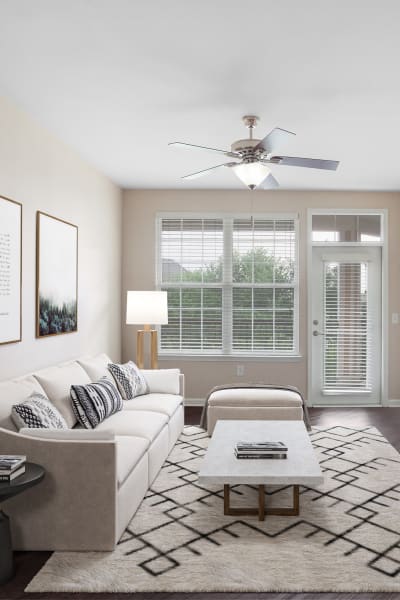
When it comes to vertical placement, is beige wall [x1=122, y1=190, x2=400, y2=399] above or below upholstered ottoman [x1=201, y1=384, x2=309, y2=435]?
above

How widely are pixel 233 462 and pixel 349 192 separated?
4.60m

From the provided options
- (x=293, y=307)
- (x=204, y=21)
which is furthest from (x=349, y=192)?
(x=204, y=21)

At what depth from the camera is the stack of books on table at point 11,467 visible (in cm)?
267

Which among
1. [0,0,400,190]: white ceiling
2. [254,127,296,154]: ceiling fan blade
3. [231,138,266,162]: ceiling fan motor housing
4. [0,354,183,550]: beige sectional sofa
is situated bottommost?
[0,354,183,550]: beige sectional sofa

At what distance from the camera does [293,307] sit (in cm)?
709

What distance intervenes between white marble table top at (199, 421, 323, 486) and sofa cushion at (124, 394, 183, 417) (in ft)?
2.02

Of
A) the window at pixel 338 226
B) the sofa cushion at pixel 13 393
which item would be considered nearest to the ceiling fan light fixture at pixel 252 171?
the sofa cushion at pixel 13 393

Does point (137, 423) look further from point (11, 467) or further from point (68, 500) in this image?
point (11, 467)

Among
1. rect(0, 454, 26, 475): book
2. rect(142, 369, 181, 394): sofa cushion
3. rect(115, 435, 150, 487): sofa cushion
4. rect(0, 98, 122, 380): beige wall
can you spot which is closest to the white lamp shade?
rect(0, 98, 122, 380): beige wall

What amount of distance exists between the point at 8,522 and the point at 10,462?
1.01 ft

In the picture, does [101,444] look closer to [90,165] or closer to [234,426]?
[234,426]

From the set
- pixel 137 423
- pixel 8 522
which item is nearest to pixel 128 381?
pixel 137 423

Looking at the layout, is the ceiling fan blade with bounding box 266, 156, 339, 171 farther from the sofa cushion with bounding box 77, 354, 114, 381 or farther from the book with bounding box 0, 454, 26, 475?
the book with bounding box 0, 454, 26, 475

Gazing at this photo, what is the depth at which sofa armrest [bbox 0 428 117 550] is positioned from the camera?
2955mm
